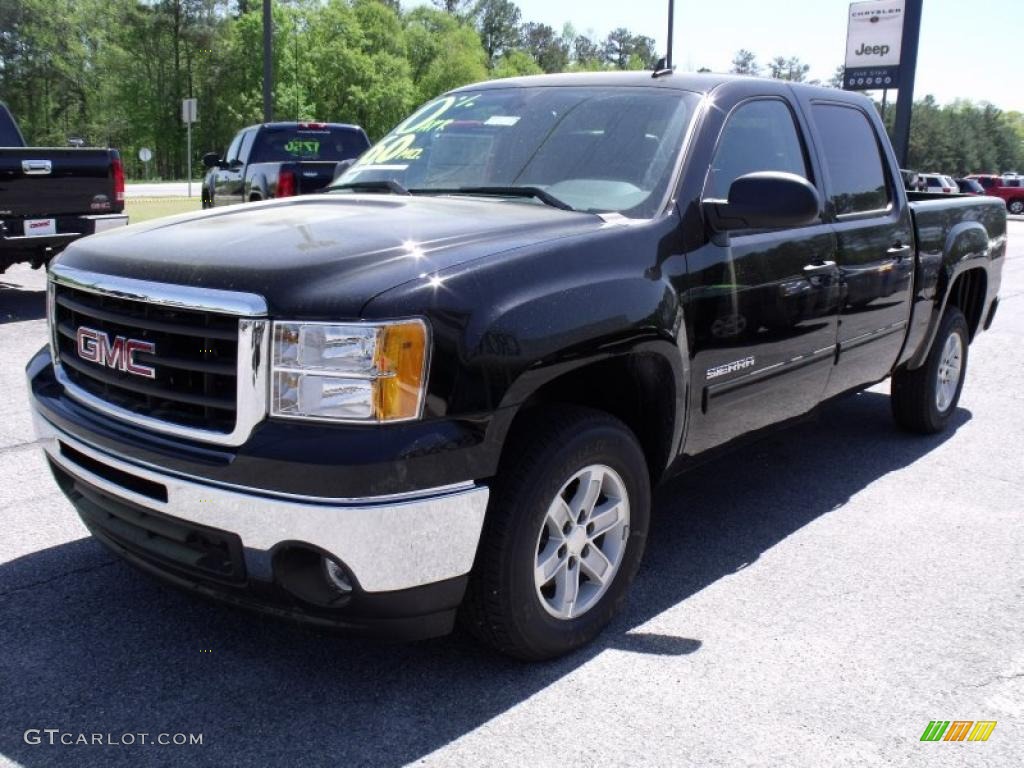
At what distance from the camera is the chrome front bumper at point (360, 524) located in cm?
239

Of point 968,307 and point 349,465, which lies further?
point 968,307

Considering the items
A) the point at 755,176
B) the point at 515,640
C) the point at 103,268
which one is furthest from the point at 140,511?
the point at 755,176

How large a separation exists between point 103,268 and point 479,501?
1345mm

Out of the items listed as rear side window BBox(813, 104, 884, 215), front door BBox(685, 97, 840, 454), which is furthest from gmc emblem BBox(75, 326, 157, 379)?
rear side window BBox(813, 104, 884, 215)

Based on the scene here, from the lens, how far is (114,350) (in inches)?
111

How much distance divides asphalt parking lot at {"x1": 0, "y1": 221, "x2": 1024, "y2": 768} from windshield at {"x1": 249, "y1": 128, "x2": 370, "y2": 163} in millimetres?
9806

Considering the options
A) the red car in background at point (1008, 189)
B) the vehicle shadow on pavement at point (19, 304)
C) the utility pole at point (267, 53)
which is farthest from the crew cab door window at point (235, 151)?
the red car in background at point (1008, 189)

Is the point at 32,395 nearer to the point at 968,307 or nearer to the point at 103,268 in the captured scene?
the point at 103,268

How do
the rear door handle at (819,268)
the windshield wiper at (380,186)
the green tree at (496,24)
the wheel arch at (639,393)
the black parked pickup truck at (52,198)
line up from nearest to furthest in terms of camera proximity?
the wheel arch at (639,393) < the windshield wiper at (380,186) < the rear door handle at (819,268) < the black parked pickup truck at (52,198) < the green tree at (496,24)

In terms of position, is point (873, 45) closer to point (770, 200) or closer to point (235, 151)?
point (235, 151)

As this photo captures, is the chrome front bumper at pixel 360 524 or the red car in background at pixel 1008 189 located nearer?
the chrome front bumper at pixel 360 524

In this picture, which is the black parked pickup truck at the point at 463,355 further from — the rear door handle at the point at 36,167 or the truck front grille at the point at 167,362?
the rear door handle at the point at 36,167

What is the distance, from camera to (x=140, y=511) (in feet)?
8.96

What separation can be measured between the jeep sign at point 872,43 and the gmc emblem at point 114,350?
3309 cm
